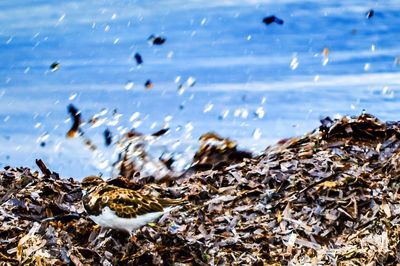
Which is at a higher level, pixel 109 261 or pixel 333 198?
pixel 109 261

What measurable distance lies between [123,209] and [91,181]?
2.02m

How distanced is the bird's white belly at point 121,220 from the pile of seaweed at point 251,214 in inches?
7.1

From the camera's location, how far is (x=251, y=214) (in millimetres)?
6391

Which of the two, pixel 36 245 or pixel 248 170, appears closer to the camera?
pixel 36 245

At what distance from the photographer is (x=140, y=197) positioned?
5570 mm

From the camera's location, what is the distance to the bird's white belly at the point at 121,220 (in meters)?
5.44

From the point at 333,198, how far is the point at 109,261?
82.7 inches

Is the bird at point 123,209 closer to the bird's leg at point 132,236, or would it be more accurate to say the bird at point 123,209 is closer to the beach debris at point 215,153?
the bird's leg at point 132,236

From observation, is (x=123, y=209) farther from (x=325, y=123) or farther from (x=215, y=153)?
(x=325, y=123)

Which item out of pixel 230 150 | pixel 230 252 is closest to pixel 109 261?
pixel 230 252

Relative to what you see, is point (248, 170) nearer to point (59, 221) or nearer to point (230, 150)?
point (230, 150)

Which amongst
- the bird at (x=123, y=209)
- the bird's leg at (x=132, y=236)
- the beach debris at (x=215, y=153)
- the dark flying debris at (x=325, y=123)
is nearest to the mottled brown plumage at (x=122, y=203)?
the bird at (x=123, y=209)

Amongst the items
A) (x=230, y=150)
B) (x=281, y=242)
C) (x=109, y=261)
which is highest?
(x=109, y=261)

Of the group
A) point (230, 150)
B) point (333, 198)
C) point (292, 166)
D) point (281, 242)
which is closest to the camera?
point (281, 242)
